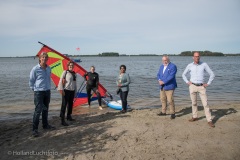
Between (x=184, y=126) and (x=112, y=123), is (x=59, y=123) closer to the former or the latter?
(x=112, y=123)

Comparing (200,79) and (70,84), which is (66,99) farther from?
(200,79)

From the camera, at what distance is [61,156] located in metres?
4.55

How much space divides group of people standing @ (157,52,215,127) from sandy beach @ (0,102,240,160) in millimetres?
405

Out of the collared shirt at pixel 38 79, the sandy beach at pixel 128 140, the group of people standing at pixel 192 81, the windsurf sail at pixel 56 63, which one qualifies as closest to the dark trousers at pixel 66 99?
the sandy beach at pixel 128 140

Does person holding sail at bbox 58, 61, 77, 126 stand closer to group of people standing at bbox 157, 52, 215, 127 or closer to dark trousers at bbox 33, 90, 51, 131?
dark trousers at bbox 33, 90, 51, 131

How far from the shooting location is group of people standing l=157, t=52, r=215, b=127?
617 cm

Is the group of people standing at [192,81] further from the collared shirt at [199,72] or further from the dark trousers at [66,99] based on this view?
the dark trousers at [66,99]

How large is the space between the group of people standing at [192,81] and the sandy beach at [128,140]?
405 mm

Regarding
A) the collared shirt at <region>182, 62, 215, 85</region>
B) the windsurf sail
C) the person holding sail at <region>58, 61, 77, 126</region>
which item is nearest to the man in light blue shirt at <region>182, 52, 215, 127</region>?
the collared shirt at <region>182, 62, 215, 85</region>

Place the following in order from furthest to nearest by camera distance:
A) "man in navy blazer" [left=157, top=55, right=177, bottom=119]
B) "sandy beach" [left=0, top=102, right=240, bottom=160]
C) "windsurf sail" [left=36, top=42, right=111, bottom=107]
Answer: "windsurf sail" [left=36, top=42, right=111, bottom=107] < "man in navy blazer" [left=157, top=55, right=177, bottom=119] < "sandy beach" [left=0, top=102, right=240, bottom=160]

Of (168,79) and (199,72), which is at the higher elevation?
(199,72)

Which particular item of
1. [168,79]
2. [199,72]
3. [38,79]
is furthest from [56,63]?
[199,72]

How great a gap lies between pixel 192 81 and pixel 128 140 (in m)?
2.46

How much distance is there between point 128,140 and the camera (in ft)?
17.0
